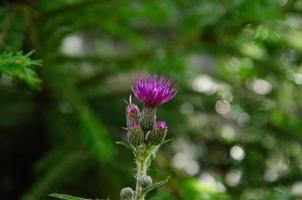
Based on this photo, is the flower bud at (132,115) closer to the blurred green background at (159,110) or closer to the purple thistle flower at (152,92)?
the purple thistle flower at (152,92)

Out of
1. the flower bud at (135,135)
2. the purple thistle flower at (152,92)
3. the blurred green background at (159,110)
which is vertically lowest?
the flower bud at (135,135)

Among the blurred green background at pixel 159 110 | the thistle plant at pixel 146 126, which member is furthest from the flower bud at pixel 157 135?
the blurred green background at pixel 159 110

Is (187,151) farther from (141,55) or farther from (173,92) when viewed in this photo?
(173,92)

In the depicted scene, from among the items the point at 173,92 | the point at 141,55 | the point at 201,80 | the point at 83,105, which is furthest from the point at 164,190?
the point at 201,80

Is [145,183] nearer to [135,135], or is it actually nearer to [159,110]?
[135,135]

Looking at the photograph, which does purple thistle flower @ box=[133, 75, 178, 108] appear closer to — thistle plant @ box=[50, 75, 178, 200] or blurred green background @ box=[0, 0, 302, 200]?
thistle plant @ box=[50, 75, 178, 200]

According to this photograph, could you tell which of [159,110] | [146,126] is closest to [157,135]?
[146,126]
